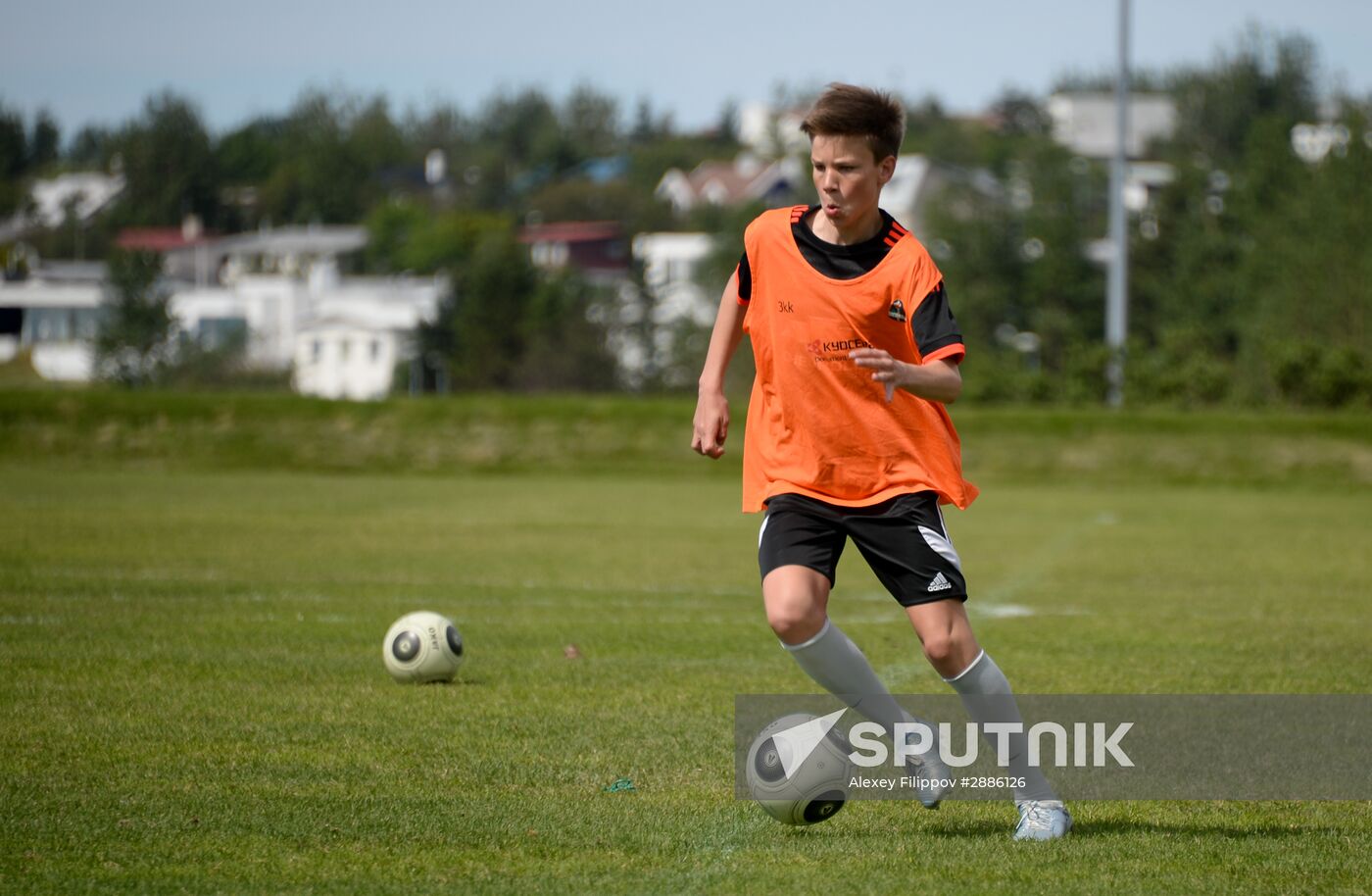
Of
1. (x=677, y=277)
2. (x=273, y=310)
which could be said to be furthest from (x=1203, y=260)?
(x=273, y=310)

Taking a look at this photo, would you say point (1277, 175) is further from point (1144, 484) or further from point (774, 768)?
point (774, 768)

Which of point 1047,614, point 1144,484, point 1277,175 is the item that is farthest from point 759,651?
point 1277,175

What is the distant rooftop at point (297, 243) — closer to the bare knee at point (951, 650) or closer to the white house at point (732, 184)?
the white house at point (732, 184)

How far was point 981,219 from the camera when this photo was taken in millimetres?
76312

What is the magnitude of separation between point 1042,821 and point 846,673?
76 cm

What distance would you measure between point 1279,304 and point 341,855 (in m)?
54.0

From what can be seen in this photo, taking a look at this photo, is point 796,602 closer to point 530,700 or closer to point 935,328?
point 935,328

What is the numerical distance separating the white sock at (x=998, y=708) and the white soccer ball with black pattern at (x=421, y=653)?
11.5 feet

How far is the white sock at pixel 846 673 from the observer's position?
5.26 meters

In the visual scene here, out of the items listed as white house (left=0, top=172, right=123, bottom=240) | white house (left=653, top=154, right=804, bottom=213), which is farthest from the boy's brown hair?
white house (left=0, top=172, right=123, bottom=240)

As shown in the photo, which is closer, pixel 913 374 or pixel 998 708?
pixel 913 374

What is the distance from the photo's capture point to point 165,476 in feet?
97.3

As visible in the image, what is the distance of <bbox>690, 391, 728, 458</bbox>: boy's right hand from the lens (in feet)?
17.4

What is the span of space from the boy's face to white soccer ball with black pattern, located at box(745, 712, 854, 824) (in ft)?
5.52
